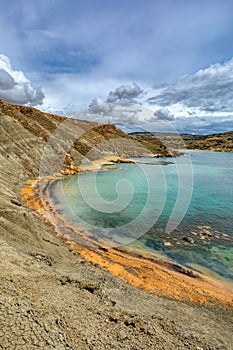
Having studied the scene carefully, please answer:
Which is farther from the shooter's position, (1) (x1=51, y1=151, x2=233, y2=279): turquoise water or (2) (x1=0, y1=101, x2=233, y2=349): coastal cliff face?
(1) (x1=51, y1=151, x2=233, y2=279): turquoise water

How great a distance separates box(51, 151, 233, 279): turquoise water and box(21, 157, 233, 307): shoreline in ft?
4.00

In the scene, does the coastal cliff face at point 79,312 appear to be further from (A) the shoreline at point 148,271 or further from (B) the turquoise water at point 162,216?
(B) the turquoise water at point 162,216

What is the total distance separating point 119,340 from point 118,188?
37.7 metres

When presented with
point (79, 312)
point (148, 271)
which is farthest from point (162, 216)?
A: point (79, 312)

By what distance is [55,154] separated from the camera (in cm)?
6191

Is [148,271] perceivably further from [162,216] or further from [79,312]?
[162,216]

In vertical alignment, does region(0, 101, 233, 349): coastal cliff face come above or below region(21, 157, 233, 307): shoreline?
above

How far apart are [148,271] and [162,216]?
12790 mm

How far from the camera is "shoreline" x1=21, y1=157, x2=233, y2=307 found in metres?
14.4

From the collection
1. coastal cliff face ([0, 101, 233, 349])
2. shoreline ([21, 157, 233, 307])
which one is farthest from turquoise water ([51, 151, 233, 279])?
coastal cliff face ([0, 101, 233, 349])

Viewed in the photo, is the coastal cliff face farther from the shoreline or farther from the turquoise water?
the turquoise water

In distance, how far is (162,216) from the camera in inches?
1141

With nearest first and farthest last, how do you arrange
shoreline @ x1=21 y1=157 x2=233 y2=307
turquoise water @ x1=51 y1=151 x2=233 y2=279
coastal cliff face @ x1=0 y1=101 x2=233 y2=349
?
coastal cliff face @ x1=0 y1=101 x2=233 y2=349 → shoreline @ x1=21 y1=157 x2=233 y2=307 → turquoise water @ x1=51 y1=151 x2=233 y2=279

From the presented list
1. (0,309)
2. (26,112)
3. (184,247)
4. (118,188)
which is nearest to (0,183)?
(118,188)
